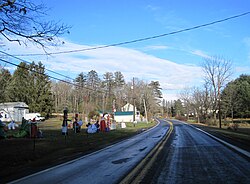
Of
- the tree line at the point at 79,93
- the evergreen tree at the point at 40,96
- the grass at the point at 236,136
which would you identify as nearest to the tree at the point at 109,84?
the tree line at the point at 79,93

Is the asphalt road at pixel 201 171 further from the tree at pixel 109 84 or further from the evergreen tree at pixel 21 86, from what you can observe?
the tree at pixel 109 84

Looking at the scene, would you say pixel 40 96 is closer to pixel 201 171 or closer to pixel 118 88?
pixel 118 88

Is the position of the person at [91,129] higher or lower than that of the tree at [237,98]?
lower

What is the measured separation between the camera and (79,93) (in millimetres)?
99938

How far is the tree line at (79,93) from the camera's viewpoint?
74812mm

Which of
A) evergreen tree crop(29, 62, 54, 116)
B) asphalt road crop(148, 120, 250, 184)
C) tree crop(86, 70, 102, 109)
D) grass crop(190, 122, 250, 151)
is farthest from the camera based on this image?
tree crop(86, 70, 102, 109)

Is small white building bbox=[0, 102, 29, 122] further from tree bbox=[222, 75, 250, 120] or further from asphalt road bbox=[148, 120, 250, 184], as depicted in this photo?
asphalt road bbox=[148, 120, 250, 184]

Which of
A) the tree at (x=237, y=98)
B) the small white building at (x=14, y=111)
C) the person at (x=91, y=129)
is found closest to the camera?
the person at (x=91, y=129)

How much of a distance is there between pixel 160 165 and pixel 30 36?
810 cm

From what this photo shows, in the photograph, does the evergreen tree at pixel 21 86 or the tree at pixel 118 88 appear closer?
the evergreen tree at pixel 21 86

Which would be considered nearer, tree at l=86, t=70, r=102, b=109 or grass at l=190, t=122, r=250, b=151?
grass at l=190, t=122, r=250, b=151

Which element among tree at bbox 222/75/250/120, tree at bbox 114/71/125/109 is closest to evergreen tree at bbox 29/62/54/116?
tree at bbox 114/71/125/109

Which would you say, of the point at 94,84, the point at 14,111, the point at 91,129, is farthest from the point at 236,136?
the point at 94,84

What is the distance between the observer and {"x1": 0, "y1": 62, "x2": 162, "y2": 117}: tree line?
74812 mm
